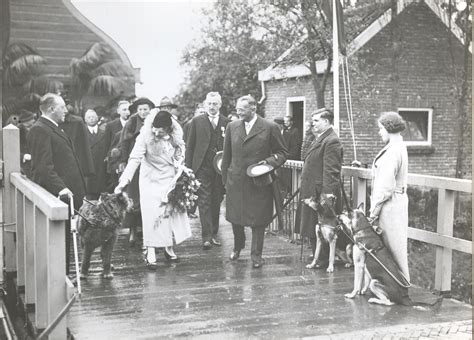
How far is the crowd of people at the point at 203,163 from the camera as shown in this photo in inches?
201

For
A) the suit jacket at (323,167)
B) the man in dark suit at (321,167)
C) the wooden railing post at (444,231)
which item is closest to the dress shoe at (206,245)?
the man in dark suit at (321,167)

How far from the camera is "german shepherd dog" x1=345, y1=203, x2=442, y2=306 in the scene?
502 cm

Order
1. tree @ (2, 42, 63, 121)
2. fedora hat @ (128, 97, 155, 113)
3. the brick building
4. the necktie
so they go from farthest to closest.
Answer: the necktie
the brick building
fedora hat @ (128, 97, 155, 113)
tree @ (2, 42, 63, 121)

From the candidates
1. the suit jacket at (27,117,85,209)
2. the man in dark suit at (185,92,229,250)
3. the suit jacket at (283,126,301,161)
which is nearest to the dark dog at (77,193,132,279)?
the suit jacket at (27,117,85,209)

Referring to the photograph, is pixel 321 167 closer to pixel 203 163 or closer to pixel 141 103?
pixel 203 163

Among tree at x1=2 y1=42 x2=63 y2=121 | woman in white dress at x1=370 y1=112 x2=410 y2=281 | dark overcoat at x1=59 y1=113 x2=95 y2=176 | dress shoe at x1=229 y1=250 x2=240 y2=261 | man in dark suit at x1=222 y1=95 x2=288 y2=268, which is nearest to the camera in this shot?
woman in white dress at x1=370 y1=112 x2=410 y2=281

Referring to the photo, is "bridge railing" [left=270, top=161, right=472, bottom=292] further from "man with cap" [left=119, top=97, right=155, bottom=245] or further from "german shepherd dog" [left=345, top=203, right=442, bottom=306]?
"man with cap" [left=119, top=97, right=155, bottom=245]

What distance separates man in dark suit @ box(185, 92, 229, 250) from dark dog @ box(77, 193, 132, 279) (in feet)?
5.76

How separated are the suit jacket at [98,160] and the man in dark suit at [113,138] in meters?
0.07

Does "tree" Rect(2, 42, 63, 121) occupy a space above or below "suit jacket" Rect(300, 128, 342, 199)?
above

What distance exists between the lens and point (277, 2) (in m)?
7.03

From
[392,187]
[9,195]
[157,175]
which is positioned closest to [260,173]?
[157,175]

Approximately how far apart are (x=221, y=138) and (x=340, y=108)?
160 centimetres

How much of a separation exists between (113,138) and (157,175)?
1.92 metres
